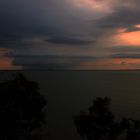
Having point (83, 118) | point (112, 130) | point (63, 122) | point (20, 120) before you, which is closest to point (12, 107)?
point (20, 120)

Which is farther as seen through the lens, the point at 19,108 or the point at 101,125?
the point at 101,125

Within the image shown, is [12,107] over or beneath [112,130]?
over

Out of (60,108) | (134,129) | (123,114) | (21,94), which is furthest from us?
(60,108)

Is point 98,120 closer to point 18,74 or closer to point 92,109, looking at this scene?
point 92,109

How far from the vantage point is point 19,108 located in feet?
80.2

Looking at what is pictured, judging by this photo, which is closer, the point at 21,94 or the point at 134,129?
the point at 21,94

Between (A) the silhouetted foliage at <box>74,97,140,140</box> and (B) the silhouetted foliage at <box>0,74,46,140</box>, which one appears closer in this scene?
(B) the silhouetted foliage at <box>0,74,46,140</box>

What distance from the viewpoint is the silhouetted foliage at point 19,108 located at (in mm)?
24250

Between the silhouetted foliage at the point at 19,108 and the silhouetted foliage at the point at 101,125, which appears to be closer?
the silhouetted foliage at the point at 19,108

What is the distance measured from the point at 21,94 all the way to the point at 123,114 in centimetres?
3249

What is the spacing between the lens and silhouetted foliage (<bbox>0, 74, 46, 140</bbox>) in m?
24.2

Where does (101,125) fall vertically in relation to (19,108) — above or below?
below

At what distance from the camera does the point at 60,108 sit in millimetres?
60594

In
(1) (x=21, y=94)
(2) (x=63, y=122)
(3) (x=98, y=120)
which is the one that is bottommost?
(2) (x=63, y=122)
